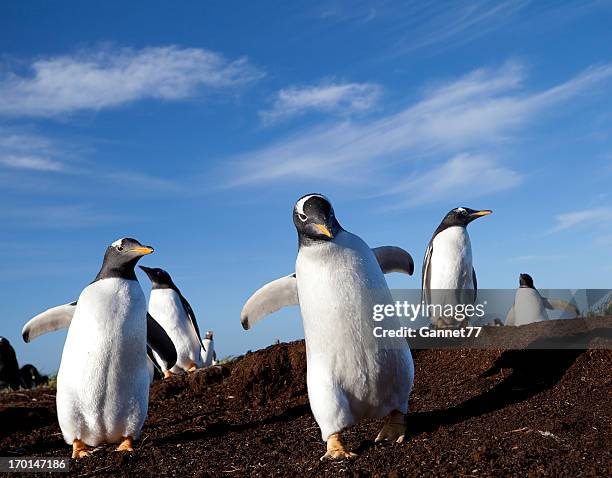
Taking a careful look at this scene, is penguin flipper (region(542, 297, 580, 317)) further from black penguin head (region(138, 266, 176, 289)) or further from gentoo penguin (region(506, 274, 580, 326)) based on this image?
black penguin head (region(138, 266, 176, 289))

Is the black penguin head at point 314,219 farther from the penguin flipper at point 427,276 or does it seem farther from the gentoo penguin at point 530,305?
the gentoo penguin at point 530,305

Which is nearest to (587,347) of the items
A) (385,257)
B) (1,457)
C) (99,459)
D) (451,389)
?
(451,389)

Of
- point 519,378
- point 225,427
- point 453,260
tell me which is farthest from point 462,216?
point 225,427

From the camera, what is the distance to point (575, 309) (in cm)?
1355

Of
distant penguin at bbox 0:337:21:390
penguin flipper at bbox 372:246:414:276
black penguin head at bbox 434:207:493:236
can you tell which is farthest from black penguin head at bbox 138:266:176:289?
penguin flipper at bbox 372:246:414:276

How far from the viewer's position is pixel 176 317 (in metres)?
13.4

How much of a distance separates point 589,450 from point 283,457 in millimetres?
2377

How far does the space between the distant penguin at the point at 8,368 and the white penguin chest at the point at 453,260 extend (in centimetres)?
1071

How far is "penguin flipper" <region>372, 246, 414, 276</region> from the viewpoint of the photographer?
24.1 feet

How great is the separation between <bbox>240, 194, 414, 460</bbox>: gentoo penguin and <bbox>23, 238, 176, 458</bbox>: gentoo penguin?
7.13 ft

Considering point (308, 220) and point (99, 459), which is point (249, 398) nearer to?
point (99, 459)

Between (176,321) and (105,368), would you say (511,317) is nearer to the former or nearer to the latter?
(176,321)

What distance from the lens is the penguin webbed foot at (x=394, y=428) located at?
19.2 ft

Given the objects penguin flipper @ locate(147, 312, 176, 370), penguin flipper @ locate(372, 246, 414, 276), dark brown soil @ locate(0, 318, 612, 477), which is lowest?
dark brown soil @ locate(0, 318, 612, 477)
